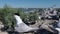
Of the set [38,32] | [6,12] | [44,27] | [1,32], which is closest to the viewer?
[44,27]

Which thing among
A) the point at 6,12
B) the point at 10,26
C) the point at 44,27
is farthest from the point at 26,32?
the point at 6,12

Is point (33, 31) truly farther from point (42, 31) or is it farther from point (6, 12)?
point (6, 12)

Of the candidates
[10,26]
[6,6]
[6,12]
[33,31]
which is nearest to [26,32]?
[33,31]

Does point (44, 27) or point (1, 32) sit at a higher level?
point (44, 27)

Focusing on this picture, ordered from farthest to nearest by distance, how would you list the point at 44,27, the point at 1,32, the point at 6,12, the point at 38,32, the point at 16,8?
the point at 16,8, the point at 6,12, the point at 1,32, the point at 38,32, the point at 44,27

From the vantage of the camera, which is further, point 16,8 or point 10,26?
point 16,8

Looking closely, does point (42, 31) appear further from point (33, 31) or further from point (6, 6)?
point (6, 6)

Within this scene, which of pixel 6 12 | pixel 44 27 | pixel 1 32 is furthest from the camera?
pixel 6 12

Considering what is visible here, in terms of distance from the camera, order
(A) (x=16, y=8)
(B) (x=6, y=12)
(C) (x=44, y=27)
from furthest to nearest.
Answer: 1. (A) (x=16, y=8)
2. (B) (x=6, y=12)
3. (C) (x=44, y=27)

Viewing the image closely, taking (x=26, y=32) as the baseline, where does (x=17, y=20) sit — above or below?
above
